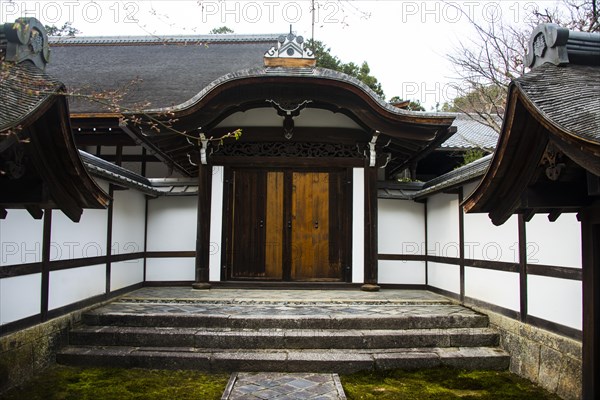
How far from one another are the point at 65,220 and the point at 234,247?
3.30 m

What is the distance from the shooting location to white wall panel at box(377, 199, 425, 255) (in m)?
9.15

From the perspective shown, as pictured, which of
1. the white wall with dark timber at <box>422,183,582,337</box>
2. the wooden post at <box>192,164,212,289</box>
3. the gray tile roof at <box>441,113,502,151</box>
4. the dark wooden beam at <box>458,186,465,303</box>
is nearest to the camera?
the white wall with dark timber at <box>422,183,582,337</box>

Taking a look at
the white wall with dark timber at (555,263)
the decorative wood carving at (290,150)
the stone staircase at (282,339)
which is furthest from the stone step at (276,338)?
the decorative wood carving at (290,150)

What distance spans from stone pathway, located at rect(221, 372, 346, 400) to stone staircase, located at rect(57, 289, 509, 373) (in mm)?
171

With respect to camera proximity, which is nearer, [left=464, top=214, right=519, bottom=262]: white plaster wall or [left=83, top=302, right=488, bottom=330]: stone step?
[left=464, top=214, right=519, bottom=262]: white plaster wall

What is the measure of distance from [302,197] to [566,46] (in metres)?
5.89

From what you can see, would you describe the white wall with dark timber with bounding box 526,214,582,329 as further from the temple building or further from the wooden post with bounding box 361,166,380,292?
the wooden post with bounding box 361,166,380,292

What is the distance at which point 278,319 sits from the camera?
6016mm

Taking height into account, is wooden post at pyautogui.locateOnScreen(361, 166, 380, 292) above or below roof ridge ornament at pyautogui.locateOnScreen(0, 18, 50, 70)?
below

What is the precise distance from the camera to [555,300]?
4.84 m

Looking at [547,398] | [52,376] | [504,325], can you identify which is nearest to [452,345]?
[504,325]

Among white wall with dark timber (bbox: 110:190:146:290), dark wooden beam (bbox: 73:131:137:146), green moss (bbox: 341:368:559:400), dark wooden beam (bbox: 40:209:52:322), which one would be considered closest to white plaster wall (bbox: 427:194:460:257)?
green moss (bbox: 341:368:559:400)

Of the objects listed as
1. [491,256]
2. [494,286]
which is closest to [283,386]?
[494,286]

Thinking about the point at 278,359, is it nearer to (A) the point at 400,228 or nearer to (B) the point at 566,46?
(B) the point at 566,46
